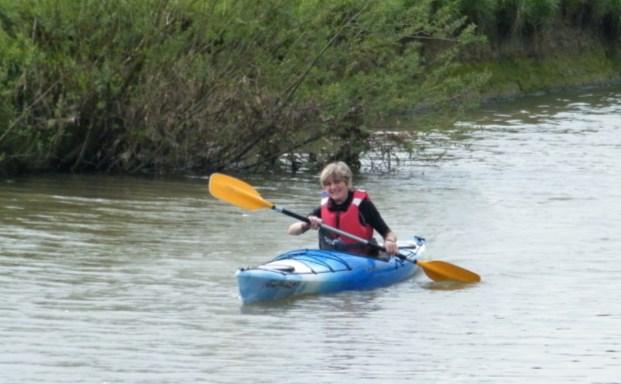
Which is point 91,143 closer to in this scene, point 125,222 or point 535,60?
point 125,222

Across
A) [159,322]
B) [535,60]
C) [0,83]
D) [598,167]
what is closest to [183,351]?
[159,322]

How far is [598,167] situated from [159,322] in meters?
12.7

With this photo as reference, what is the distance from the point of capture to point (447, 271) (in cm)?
1436

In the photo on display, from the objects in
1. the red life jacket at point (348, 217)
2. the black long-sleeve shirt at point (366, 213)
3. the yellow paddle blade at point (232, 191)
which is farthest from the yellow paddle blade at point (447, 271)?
the yellow paddle blade at point (232, 191)

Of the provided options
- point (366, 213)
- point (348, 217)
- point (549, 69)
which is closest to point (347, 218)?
point (348, 217)

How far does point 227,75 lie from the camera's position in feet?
67.6

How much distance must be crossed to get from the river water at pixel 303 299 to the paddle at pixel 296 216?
0.19 meters

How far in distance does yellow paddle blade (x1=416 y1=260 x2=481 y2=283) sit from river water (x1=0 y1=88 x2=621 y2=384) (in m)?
0.14

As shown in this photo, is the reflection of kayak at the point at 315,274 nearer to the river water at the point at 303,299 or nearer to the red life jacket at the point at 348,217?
the river water at the point at 303,299

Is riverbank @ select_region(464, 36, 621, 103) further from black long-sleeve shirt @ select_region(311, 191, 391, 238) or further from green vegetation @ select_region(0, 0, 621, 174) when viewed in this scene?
black long-sleeve shirt @ select_region(311, 191, 391, 238)

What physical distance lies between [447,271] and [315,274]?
159 centimetres

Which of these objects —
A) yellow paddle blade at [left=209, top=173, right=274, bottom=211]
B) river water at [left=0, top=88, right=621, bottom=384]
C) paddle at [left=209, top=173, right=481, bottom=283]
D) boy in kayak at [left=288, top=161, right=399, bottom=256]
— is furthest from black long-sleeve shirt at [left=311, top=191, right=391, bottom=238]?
yellow paddle blade at [left=209, top=173, right=274, bottom=211]

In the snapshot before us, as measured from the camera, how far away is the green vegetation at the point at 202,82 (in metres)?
19.4

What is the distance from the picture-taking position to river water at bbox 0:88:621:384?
10516 millimetres
